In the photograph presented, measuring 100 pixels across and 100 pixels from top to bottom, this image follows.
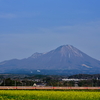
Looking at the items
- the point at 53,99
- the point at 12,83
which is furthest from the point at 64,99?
the point at 12,83

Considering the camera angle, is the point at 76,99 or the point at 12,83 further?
the point at 12,83

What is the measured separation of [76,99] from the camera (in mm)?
28406

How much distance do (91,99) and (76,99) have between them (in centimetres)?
111

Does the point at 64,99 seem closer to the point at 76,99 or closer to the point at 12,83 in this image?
the point at 76,99

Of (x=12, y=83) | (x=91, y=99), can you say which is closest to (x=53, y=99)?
(x=91, y=99)

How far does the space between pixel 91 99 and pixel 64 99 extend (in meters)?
1.93

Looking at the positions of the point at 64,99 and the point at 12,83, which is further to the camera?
the point at 12,83

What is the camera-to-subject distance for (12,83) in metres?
71.8

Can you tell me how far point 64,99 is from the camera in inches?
1114

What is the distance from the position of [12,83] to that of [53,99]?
144 ft

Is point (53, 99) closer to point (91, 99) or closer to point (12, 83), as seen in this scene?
point (91, 99)

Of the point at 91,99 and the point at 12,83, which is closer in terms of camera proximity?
the point at 91,99

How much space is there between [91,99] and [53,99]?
2.64 m

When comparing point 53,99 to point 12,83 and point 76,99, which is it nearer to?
point 76,99
